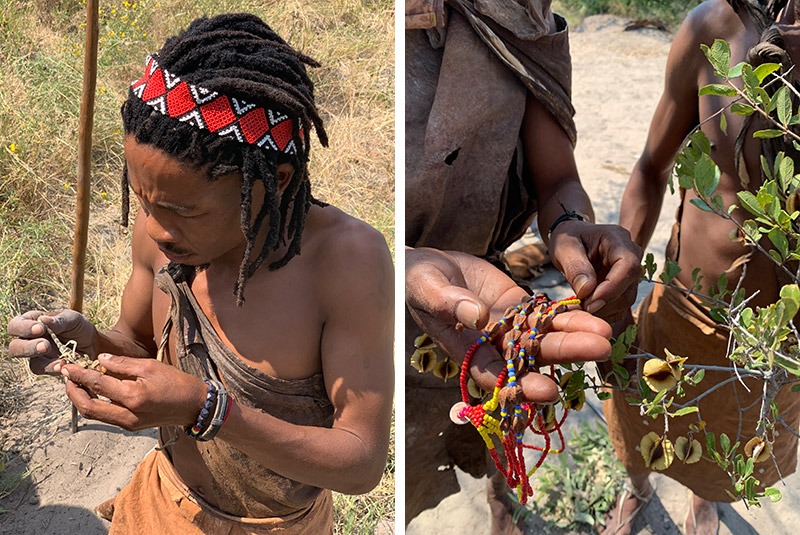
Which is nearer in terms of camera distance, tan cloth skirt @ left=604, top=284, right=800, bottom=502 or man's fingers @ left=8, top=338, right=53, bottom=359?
man's fingers @ left=8, top=338, right=53, bottom=359

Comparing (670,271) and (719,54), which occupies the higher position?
(719,54)

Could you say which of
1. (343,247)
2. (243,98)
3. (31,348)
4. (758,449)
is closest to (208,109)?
(243,98)

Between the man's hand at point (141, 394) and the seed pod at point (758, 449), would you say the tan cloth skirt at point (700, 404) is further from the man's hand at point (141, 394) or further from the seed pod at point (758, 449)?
the man's hand at point (141, 394)

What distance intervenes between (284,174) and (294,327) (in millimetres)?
303

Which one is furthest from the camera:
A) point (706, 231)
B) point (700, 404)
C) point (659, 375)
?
point (700, 404)

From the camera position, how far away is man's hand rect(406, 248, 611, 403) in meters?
1.26

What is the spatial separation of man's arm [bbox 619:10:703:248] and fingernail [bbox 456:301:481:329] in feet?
3.15

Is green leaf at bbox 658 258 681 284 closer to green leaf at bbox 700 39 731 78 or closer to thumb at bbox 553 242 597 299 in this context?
thumb at bbox 553 242 597 299

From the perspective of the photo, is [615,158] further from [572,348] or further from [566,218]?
[572,348]

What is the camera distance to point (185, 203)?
4.27 feet

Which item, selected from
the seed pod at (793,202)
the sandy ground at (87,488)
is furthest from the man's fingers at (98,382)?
the sandy ground at (87,488)

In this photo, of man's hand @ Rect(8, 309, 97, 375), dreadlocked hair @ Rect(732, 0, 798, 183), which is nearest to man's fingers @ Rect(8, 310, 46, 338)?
man's hand @ Rect(8, 309, 97, 375)

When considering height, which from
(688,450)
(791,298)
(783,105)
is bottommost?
(688,450)

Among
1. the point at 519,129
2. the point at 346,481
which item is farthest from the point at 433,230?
the point at 346,481
